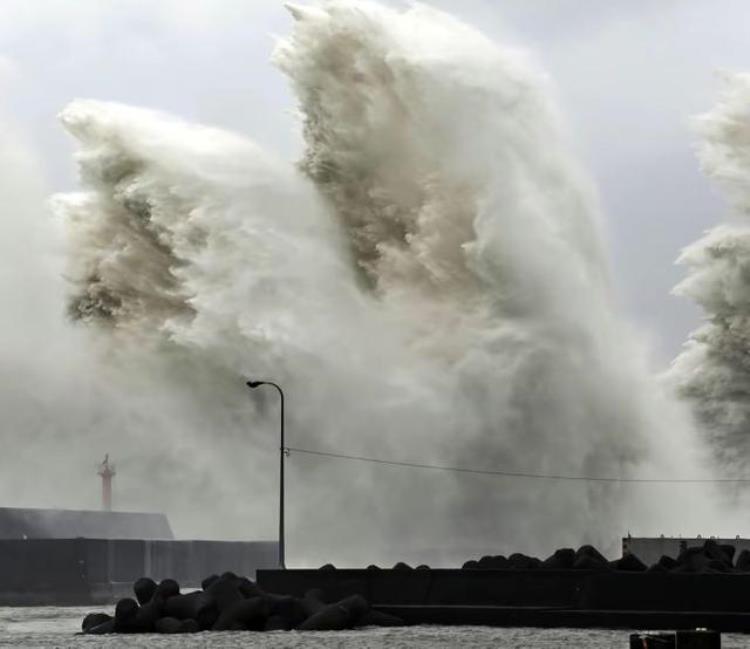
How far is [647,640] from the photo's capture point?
2119 cm

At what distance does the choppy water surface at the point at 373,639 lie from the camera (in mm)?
32938

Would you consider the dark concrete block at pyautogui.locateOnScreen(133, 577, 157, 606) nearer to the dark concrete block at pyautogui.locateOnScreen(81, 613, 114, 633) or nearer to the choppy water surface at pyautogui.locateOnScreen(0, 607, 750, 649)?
the dark concrete block at pyautogui.locateOnScreen(81, 613, 114, 633)

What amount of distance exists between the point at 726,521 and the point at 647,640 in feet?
212

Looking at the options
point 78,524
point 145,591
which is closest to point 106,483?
point 78,524

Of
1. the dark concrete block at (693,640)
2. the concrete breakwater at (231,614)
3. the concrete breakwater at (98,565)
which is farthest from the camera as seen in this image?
the concrete breakwater at (98,565)

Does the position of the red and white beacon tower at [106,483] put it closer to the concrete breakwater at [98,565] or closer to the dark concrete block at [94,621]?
the concrete breakwater at [98,565]

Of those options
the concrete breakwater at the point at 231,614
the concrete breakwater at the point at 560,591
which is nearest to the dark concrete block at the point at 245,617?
the concrete breakwater at the point at 231,614

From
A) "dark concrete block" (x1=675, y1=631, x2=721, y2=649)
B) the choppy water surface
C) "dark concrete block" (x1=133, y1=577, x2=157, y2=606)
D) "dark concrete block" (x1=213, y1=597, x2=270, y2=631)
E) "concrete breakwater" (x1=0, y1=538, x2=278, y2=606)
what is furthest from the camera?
"concrete breakwater" (x1=0, y1=538, x2=278, y2=606)

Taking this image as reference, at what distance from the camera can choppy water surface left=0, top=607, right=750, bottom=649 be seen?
3294 cm

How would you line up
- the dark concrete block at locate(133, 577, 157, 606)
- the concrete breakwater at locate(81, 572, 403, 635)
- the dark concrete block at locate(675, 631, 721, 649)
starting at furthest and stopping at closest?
the dark concrete block at locate(133, 577, 157, 606), the concrete breakwater at locate(81, 572, 403, 635), the dark concrete block at locate(675, 631, 721, 649)

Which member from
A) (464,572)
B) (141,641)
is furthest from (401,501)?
(141,641)

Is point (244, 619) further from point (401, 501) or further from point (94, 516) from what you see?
point (94, 516)

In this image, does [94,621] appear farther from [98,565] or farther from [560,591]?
[98,565]

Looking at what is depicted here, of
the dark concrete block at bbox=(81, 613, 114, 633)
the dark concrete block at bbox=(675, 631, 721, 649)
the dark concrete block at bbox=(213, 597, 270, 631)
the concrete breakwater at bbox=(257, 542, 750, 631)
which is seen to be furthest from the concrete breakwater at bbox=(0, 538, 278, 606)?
the dark concrete block at bbox=(675, 631, 721, 649)
